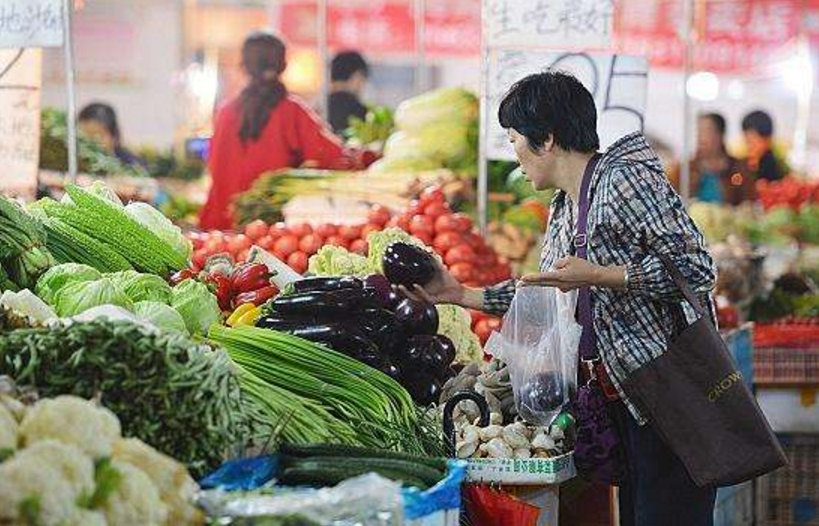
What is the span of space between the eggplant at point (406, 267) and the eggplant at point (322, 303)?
20 centimetres

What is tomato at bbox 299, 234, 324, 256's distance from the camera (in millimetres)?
7055

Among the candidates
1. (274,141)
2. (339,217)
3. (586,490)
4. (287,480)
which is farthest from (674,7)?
(287,480)

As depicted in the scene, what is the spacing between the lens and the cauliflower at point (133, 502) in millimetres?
3158

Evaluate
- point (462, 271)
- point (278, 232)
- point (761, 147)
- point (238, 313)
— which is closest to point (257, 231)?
point (278, 232)

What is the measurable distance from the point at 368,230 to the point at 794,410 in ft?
7.84

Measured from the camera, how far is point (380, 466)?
12.8 feet

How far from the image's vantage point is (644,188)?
4836 mm

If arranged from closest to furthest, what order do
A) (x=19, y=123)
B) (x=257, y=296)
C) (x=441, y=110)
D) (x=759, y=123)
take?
(x=257, y=296) < (x=19, y=123) < (x=441, y=110) < (x=759, y=123)

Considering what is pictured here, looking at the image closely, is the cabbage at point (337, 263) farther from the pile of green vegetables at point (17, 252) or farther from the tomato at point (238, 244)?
the pile of green vegetables at point (17, 252)

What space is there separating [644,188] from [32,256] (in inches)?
77.3

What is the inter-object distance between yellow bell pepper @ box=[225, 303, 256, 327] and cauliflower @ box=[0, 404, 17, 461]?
1918 millimetres

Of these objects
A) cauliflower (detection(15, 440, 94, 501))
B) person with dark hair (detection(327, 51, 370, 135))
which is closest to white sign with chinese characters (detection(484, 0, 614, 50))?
cauliflower (detection(15, 440, 94, 501))

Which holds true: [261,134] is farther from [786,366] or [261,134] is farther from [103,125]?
[786,366]

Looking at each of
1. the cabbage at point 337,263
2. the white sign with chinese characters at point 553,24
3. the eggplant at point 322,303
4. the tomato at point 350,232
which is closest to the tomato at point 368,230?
the tomato at point 350,232
